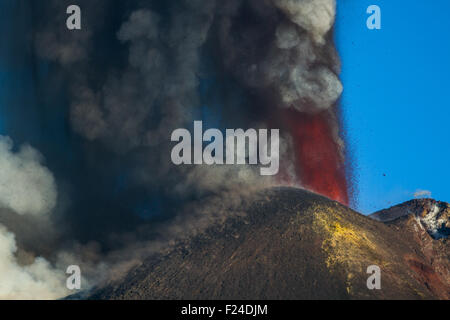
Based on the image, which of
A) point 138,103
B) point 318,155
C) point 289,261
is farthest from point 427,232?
point 138,103

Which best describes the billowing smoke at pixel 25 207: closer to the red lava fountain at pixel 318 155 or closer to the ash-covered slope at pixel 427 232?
the red lava fountain at pixel 318 155

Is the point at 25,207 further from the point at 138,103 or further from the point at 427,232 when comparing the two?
the point at 427,232

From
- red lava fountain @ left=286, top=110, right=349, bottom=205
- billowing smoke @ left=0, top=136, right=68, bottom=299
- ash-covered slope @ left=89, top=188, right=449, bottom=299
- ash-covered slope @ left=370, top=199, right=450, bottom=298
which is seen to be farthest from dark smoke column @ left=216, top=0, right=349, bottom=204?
billowing smoke @ left=0, top=136, right=68, bottom=299

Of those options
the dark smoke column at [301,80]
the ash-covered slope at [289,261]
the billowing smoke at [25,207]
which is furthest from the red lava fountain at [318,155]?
the billowing smoke at [25,207]

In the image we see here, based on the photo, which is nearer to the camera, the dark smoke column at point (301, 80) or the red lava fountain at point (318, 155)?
the dark smoke column at point (301, 80)

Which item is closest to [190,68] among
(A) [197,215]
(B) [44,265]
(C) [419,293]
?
(A) [197,215]

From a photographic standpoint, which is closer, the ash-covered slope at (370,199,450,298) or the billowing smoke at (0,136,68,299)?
the ash-covered slope at (370,199,450,298)

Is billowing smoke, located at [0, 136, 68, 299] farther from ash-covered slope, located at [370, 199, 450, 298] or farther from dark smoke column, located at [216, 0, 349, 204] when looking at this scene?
ash-covered slope, located at [370, 199, 450, 298]
